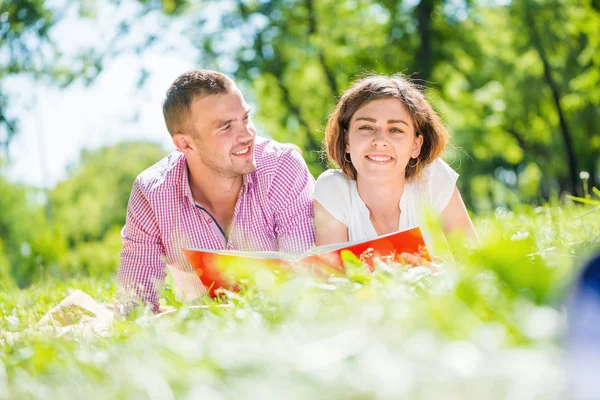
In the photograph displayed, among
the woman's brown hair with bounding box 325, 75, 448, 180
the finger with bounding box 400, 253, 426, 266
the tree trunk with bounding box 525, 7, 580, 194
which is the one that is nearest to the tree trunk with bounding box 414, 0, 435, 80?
the tree trunk with bounding box 525, 7, 580, 194

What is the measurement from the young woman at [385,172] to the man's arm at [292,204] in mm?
108

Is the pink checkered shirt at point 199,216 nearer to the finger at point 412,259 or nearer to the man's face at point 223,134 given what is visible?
the man's face at point 223,134

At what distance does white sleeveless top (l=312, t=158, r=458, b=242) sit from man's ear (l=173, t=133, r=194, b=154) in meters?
0.94

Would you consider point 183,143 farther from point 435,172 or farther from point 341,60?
point 341,60

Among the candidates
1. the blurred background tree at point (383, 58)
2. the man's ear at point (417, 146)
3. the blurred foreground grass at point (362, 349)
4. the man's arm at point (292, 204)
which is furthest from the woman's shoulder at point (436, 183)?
the blurred background tree at point (383, 58)

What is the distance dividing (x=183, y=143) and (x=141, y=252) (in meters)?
0.82

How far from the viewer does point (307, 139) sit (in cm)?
1675

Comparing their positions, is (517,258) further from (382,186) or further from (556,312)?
(382,186)

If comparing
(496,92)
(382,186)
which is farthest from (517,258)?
(496,92)

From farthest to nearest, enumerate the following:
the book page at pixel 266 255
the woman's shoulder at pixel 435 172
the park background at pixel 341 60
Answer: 1. the park background at pixel 341 60
2. the woman's shoulder at pixel 435 172
3. the book page at pixel 266 255

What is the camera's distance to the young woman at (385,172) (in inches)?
159

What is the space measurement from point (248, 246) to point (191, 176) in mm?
679

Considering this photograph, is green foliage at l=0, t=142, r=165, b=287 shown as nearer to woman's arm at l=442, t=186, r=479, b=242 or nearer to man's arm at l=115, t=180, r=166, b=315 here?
man's arm at l=115, t=180, r=166, b=315

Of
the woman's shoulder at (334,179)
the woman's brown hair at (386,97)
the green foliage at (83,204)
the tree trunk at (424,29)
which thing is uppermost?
the tree trunk at (424,29)
